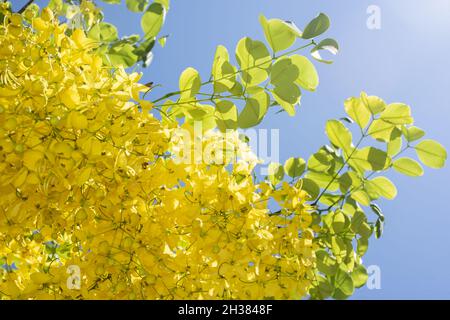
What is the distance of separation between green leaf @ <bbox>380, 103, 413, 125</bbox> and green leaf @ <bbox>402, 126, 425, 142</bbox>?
9 centimetres

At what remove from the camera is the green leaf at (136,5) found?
4.61 feet

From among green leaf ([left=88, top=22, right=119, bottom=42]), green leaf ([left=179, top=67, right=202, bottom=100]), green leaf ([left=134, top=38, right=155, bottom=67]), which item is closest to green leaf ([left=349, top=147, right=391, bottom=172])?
green leaf ([left=179, top=67, right=202, bottom=100])

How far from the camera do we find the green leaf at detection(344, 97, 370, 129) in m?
1.34

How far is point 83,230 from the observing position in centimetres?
117

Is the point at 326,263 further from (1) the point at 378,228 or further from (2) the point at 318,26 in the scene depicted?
(2) the point at 318,26

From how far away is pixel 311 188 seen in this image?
1.48 m

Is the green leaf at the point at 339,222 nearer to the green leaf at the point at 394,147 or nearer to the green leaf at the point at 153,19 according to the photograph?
the green leaf at the point at 394,147

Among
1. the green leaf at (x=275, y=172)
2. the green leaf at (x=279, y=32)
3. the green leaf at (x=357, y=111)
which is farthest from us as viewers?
the green leaf at (x=275, y=172)

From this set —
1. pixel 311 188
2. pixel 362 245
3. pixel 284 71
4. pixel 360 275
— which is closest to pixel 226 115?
pixel 284 71

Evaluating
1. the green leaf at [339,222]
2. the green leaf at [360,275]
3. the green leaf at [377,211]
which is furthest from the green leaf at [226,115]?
the green leaf at [360,275]

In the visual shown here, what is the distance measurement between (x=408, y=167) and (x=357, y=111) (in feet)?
0.82

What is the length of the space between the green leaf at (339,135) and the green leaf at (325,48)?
0.90 ft

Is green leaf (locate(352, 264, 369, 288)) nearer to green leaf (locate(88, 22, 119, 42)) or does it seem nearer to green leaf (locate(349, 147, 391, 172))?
green leaf (locate(349, 147, 391, 172))
